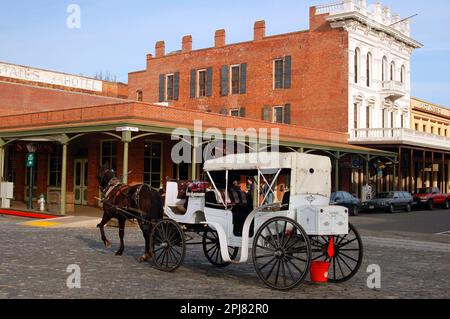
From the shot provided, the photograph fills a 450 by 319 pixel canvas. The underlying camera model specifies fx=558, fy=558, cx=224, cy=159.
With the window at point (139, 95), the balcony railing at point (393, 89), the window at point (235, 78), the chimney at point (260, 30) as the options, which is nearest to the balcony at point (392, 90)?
the balcony railing at point (393, 89)

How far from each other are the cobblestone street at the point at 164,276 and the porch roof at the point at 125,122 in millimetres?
7770

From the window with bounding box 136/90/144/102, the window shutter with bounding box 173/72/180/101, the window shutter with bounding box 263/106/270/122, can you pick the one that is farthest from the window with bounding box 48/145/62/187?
the window with bounding box 136/90/144/102

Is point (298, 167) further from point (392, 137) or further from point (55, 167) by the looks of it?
point (392, 137)

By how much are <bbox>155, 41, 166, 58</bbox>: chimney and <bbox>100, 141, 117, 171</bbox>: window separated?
25274mm

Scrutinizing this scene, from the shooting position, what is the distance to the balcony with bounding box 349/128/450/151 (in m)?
37.0

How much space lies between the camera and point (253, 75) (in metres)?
43.8

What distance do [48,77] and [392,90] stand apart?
Answer: 91.2ft

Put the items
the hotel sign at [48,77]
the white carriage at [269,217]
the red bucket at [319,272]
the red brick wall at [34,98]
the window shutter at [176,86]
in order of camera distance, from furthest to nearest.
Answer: the window shutter at [176,86] → the hotel sign at [48,77] → the red brick wall at [34,98] → the red bucket at [319,272] → the white carriage at [269,217]

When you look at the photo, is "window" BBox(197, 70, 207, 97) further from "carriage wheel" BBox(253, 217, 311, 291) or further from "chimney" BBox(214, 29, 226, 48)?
"carriage wheel" BBox(253, 217, 311, 291)

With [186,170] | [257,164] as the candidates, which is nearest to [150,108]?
[186,170]

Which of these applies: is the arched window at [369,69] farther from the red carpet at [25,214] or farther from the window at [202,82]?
the red carpet at [25,214]

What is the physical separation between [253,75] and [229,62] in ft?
9.60

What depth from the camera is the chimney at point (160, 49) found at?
51594mm
